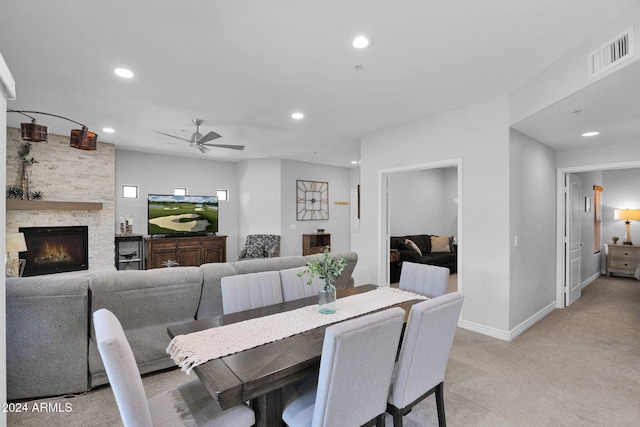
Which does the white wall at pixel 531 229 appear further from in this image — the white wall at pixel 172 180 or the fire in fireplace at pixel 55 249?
the fire in fireplace at pixel 55 249

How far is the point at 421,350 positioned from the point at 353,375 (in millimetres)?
517

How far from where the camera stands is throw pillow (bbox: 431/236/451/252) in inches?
292

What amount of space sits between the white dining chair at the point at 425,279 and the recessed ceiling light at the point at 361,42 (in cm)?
187

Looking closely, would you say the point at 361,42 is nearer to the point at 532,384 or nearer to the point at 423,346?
the point at 423,346

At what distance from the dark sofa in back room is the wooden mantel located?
18.6 feet

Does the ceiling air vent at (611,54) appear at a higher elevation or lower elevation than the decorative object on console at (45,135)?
higher

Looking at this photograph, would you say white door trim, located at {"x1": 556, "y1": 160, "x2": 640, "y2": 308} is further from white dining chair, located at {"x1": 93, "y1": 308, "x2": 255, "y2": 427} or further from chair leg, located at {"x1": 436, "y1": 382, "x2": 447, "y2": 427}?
white dining chair, located at {"x1": 93, "y1": 308, "x2": 255, "y2": 427}

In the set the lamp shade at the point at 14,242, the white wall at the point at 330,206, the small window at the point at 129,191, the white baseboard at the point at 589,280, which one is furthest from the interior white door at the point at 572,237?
the small window at the point at 129,191

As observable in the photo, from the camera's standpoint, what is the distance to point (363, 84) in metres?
3.21

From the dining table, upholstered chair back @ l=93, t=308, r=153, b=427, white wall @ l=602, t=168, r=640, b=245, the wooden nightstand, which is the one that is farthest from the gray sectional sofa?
white wall @ l=602, t=168, r=640, b=245

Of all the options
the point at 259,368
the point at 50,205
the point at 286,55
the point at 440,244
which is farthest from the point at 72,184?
the point at 440,244

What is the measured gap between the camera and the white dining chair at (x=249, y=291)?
2350mm

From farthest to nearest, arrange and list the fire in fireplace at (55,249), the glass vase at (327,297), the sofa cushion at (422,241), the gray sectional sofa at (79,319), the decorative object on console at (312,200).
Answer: the decorative object on console at (312,200)
the sofa cushion at (422,241)
the fire in fireplace at (55,249)
the gray sectional sofa at (79,319)
the glass vase at (327,297)

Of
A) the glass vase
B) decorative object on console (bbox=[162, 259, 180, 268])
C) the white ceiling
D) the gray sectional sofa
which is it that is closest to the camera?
A: the white ceiling
